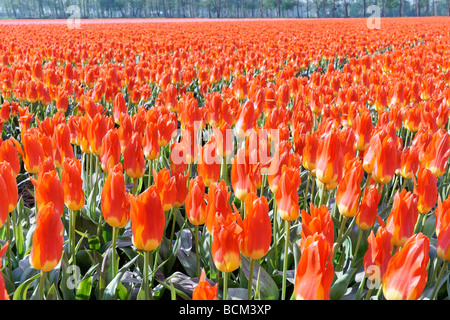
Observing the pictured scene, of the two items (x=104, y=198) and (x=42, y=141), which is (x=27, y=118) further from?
(x=104, y=198)

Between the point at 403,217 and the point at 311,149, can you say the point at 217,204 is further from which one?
the point at 311,149

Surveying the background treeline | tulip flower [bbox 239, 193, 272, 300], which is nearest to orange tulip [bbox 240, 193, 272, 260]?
tulip flower [bbox 239, 193, 272, 300]

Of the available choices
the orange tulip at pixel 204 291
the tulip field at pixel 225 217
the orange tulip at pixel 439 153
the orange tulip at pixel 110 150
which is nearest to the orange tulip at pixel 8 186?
the tulip field at pixel 225 217

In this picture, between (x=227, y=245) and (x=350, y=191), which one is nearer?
(x=227, y=245)

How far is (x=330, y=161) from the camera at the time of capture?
1.86 meters

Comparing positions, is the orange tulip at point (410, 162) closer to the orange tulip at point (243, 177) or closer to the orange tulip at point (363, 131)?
the orange tulip at point (363, 131)

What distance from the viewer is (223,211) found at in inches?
55.7

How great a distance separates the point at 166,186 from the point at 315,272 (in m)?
0.74

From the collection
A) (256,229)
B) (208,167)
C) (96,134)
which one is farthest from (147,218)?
(96,134)

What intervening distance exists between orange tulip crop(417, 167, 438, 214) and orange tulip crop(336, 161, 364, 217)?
9.8 inches

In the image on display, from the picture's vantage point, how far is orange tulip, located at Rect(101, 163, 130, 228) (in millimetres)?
1463

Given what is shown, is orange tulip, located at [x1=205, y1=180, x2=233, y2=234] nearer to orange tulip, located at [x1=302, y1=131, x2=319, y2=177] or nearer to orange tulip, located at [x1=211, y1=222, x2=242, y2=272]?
orange tulip, located at [x1=211, y1=222, x2=242, y2=272]

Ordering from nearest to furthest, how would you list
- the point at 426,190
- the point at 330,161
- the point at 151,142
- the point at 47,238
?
the point at 47,238
the point at 426,190
the point at 330,161
the point at 151,142
